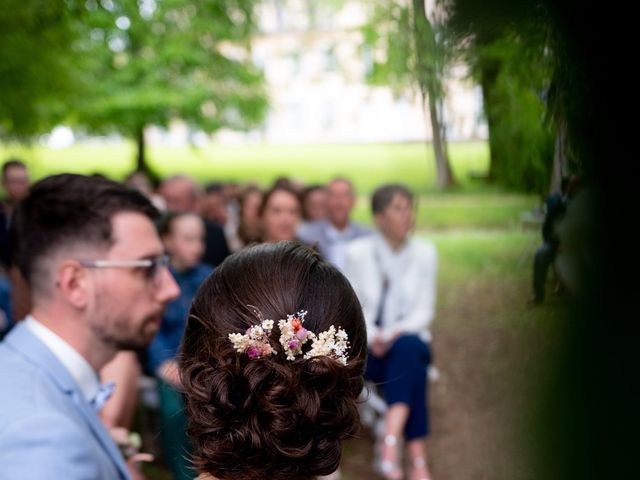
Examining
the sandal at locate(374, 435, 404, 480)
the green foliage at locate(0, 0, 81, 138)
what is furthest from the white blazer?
the green foliage at locate(0, 0, 81, 138)

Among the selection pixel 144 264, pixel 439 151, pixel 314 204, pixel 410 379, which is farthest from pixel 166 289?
pixel 314 204

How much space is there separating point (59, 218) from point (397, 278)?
9.04 ft

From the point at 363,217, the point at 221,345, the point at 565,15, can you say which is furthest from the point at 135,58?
the point at 565,15

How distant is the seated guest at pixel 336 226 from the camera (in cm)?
631

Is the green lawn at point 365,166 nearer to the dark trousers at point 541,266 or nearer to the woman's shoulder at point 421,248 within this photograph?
the dark trousers at point 541,266

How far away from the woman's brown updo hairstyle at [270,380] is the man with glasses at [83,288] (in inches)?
21.8

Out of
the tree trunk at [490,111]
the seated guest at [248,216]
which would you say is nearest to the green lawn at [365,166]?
the tree trunk at [490,111]

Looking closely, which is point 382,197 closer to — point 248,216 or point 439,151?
point 248,216

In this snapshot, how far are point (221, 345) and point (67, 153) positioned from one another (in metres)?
23.3

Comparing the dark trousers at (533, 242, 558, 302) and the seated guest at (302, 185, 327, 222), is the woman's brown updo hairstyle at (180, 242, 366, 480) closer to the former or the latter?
the dark trousers at (533, 242, 558, 302)

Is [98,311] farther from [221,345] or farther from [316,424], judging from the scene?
[316,424]

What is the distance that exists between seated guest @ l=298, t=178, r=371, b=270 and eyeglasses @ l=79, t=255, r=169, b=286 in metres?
3.95

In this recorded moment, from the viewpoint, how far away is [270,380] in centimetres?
116

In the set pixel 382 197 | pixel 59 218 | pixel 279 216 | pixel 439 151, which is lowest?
pixel 279 216
